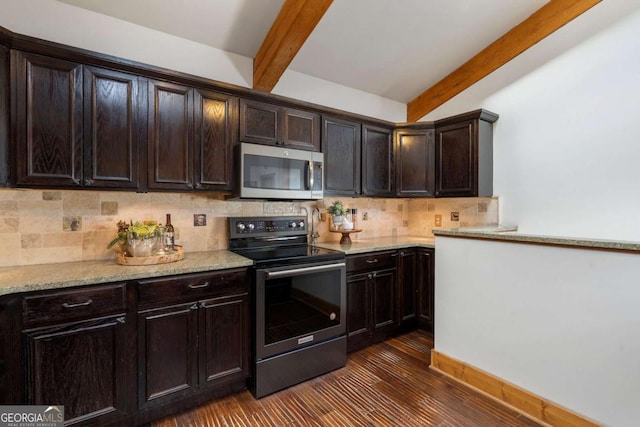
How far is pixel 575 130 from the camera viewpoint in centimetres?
256

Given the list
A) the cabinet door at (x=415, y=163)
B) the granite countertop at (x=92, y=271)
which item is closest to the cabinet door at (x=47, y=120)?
the granite countertop at (x=92, y=271)

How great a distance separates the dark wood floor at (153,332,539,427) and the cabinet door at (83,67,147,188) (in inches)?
62.8

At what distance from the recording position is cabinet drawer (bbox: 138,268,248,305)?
175 cm

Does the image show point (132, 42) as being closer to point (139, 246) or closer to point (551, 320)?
point (139, 246)

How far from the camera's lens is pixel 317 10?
1971mm

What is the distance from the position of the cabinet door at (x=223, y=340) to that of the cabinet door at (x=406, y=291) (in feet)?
5.26

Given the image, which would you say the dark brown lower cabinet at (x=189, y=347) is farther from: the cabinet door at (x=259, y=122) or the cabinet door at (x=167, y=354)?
the cabinet door at (x=259, y=122)

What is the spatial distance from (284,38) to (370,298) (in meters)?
2.30

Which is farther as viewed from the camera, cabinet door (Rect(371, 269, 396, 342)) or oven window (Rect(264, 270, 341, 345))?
cabinet door (Rect(371, 269, 396, 342))

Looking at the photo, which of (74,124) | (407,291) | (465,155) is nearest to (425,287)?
(407,291)

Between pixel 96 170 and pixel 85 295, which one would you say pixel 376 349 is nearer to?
pixel 85 295

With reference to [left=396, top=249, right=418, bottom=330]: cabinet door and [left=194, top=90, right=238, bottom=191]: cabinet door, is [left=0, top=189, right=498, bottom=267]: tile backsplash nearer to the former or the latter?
[left=194, top=90, right=238, bottom=191]: cabinet door

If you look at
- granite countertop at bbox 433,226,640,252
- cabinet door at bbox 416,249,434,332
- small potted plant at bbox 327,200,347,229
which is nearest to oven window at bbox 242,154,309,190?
small potted plant at bbox 327,200,347,229

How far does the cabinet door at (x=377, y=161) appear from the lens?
316 cm
